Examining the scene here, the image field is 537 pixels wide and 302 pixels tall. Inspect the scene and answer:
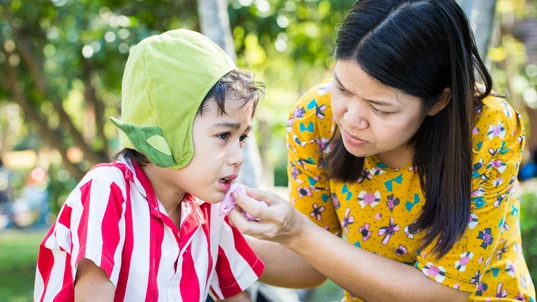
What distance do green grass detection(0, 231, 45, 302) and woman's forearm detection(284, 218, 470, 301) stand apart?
6.34m

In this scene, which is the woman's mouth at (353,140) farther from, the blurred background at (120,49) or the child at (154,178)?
the blurred background at (120,49)

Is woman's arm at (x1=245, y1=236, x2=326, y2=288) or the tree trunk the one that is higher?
the tree trunk

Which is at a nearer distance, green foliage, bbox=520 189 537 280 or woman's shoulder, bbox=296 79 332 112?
woman's shoulder, bbox=296 79 332 112

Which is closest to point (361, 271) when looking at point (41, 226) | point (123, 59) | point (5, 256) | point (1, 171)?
point (123, 59)

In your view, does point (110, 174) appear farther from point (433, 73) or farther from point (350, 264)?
point (433, 73)

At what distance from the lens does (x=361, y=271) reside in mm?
2111

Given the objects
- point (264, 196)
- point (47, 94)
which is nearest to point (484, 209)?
point (264, 196)

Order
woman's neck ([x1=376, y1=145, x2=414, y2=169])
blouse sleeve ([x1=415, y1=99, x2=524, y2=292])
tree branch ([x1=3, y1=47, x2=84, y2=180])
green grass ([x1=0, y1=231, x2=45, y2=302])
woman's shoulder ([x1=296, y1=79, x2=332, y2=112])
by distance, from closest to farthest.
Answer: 1. blouse sleeve ([x1=415, y1=99, x2=524, y2=292])
2. woman's neck ([x1=376, y1=145, x2=414, y2=169])
3. woman's shoulder ([x1=296, y1=79, x2=332, y2=112])
4. tree branch ([x1=3, y1=47, x2=84, y2=180])
5. green grass ([x1=0, y1=231, x2=45, y2=302])

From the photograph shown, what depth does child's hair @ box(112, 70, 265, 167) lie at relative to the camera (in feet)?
6.33

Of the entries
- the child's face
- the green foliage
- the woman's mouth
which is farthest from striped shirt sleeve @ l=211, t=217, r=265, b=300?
the green foliage

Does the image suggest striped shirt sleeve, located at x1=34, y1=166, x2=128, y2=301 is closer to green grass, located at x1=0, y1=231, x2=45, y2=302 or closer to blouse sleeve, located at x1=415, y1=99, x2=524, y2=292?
blouse sleeve, located at x1=415, y1=99, x2=524, y2=292

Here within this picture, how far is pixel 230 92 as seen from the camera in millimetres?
1959

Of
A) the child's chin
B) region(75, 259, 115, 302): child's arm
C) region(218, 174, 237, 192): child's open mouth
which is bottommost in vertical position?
region(75, 259, 115, 302): child's arm

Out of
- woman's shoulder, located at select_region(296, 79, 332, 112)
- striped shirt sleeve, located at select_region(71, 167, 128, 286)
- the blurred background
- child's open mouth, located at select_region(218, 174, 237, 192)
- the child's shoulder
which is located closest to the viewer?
striped shirt sleeve, located at select_region(71, 167, 128, 286)
